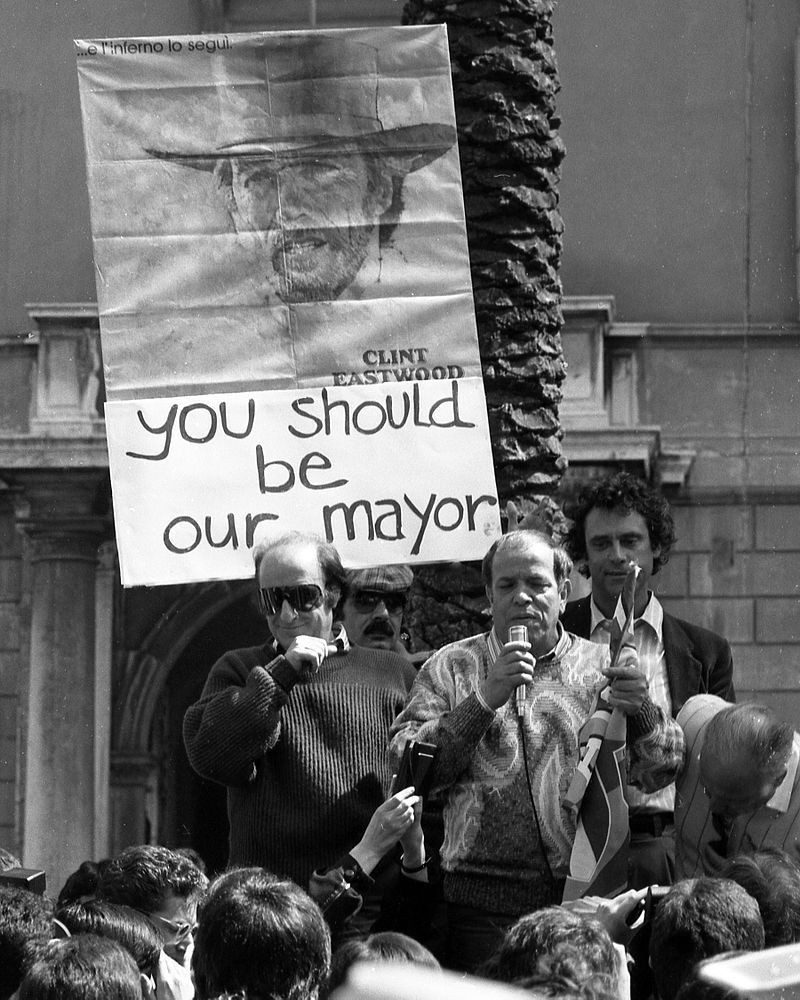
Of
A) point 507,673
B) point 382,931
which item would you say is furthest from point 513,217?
point 382,931

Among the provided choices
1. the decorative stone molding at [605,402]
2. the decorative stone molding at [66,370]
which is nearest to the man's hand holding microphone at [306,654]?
the decorative stone molding at [605,402]

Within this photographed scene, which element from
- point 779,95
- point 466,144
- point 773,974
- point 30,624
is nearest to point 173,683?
point 30,624

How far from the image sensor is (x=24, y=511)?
15.3 m

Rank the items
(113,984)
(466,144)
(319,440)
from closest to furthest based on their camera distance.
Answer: (113,984) < (319,440) < (466,144)

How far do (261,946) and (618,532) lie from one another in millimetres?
2023

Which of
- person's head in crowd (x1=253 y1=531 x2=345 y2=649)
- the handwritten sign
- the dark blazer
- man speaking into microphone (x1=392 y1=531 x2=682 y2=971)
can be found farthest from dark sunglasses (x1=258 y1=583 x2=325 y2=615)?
the dark blazer

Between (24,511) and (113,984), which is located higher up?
(24,511)

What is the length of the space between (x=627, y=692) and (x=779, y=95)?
12.7 metres

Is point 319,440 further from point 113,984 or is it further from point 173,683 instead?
point 173,683

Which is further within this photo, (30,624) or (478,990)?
(30,624)

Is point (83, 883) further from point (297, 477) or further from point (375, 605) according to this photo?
point (297, 477)

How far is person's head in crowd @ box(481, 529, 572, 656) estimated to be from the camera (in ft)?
12.6

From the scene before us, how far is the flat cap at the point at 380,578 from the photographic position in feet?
16.4

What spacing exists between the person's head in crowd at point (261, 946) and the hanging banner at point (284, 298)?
1755 mm
